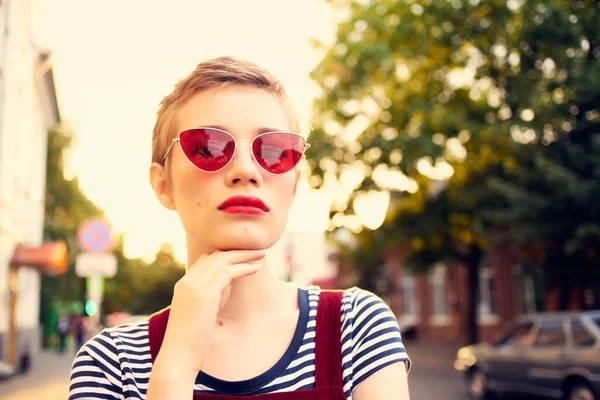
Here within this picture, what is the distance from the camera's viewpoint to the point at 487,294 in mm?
26953

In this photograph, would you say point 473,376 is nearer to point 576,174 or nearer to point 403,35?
point 576,174

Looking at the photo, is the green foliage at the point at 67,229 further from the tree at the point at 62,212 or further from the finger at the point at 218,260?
the finger at the point at 218,260

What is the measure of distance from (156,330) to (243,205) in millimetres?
400

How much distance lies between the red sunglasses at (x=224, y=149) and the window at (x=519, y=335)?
1044 centimetres

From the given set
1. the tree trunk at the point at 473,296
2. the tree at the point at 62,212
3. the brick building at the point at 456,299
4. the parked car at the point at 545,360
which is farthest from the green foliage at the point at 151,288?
the parked car at the point at 545,360

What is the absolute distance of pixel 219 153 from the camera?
1.46 metres

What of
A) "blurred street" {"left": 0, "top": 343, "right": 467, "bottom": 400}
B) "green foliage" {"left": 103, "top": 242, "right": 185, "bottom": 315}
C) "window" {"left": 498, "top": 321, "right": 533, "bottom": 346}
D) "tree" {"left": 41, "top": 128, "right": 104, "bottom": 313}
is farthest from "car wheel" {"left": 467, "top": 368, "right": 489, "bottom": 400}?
"green foliage" {"left": 103, "top": 242, "right": 185, "bottom": 315}

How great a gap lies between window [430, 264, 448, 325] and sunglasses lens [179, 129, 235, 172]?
30501 mm

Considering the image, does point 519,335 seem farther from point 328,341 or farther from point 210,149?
point 210,149

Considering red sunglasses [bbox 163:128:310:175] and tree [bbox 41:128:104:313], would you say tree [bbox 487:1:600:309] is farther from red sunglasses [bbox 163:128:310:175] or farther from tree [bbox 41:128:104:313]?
tree [bbox 41:128:104:313]

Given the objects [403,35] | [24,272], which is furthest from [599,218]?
[24,272]

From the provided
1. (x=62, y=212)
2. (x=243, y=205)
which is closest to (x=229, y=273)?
(x=243, y=205)

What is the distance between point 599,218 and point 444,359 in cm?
1140

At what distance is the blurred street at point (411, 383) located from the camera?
12.6m
